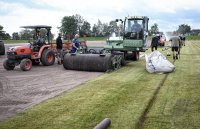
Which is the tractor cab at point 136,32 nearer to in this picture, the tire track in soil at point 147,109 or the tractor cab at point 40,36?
the tractor cab at point 40,36

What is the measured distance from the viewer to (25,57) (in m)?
15.1

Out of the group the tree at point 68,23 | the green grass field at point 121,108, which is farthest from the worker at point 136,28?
the tree at point 68,23

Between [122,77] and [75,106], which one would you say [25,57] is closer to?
[122,77]

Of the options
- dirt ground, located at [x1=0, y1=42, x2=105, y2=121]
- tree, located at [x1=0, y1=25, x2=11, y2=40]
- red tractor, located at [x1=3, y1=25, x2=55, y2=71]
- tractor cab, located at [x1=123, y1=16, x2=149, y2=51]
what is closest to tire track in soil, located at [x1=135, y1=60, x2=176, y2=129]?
dirt ground, located at [x1=0, y1=42, x2=105, y2=121]

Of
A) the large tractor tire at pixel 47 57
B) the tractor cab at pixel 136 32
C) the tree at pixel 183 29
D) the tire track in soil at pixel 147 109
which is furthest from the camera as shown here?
the tree at pixel 183 29

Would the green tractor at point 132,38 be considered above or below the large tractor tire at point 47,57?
above

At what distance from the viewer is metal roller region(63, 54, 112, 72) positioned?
13.6 meters

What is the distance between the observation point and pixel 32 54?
15.6m

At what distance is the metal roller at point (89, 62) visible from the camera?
1359 cm

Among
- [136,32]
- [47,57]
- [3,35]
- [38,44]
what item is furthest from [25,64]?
[3,35]

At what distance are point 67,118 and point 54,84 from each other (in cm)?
423

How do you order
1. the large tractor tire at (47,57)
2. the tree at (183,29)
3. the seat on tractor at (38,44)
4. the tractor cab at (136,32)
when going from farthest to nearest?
the tree at (183,29), the tractor cab at (136,32), the large tractor tire at (47,57), the seat on tractor at (38,44)

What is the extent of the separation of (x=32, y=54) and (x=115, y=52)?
4.27m

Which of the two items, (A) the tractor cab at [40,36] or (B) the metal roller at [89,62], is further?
(A) the tractor cab at [40,36]
